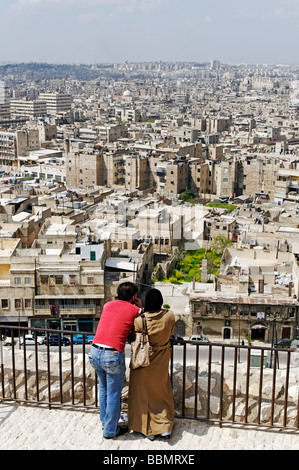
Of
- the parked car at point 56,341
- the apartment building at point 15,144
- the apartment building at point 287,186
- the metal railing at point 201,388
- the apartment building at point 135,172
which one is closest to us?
the metal railing at point 201,388

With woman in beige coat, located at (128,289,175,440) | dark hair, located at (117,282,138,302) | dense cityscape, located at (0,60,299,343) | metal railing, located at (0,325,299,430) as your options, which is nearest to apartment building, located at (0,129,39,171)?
dense cityscape, located at (0,60,299,343)

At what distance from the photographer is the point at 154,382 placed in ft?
9.91

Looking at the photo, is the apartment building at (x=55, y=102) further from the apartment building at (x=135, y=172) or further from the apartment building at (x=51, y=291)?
the apartment building at (x=51, y=291)

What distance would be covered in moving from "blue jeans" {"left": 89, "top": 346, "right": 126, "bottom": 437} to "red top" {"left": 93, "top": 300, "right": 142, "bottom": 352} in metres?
0.05

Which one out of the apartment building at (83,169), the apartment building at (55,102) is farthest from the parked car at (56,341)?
the apartment building at (55,102)

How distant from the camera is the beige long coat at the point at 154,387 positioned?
2.97 m

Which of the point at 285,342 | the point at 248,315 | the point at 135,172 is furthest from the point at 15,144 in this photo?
the point at 285,342

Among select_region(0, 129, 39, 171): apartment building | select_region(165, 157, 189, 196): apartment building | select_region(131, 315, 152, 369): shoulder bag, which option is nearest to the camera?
select_region(131, 315, 152, 369): shoulder bag

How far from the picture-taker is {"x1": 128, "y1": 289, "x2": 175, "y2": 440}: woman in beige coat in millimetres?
2973

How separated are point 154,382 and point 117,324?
376 mm

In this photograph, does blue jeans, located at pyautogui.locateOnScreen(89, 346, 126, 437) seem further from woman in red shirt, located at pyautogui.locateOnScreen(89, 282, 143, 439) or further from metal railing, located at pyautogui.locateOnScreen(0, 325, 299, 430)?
metal railing, located at pyautogui.locateOnScreen(0, 325, 299, 430)

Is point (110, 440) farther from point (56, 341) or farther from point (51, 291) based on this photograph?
point (51, 291)

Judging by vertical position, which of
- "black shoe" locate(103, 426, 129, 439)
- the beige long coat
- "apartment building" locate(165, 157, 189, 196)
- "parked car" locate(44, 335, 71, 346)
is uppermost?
the beige long coat
